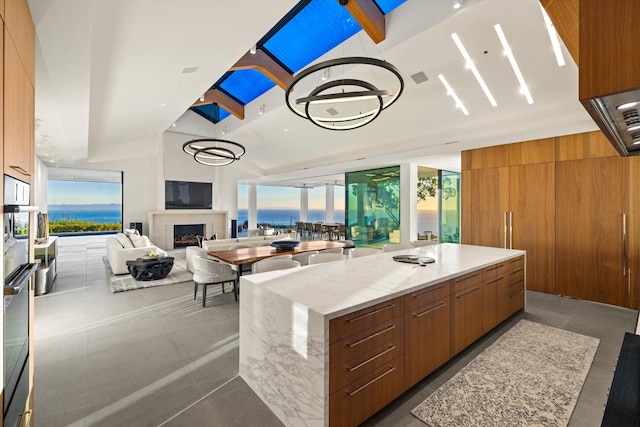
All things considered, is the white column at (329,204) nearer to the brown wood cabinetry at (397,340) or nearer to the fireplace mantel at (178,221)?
the fireplace mantel at (178,221)

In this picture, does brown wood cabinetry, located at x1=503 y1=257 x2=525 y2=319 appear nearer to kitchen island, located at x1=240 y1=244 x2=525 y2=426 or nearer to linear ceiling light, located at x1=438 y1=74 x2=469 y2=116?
kitchen island, located at x1=240 y1=244 x2=525 y2=426

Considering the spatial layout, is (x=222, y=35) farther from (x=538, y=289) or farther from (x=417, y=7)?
(x=538, y=289)

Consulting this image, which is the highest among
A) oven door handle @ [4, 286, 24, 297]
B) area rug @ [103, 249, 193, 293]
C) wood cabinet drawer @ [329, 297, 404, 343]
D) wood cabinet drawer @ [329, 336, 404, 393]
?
oven door handle @ [4, 286, 24, 297]

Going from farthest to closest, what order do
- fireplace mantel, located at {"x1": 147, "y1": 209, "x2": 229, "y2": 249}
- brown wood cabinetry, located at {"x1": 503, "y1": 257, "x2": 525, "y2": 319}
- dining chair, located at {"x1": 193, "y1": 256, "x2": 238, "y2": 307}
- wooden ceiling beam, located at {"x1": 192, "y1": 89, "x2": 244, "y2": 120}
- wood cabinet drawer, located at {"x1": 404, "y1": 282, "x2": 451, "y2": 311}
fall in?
fireplace mantel, located at {"x1": 147, "y1": 209, "x2": 229, "y2": 249}
wooden ceiling beam, located at {"x1": 192, "y1": 89, "x2": 244, "y2": 120}
dining chair, located at {"x1": 193, "y1": 256, "x2": 238, "y2": 307}
brown wood cabinetry, located at {"x1": 503, "y1": 257, "x2": 525, "y2": 319}
wood cabinet drawer, located at {"x1": 404, "y1": 282, "x2": 451, "y2": 311}

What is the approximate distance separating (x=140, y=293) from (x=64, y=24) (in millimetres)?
3915

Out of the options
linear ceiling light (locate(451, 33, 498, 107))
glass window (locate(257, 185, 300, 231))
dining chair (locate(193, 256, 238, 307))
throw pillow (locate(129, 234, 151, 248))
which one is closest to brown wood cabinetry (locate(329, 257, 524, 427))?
dining chair (locate(193, 256, 238, 307))

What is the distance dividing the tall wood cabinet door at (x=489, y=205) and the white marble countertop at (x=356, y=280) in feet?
8.17

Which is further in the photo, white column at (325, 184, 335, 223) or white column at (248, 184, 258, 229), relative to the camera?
white column at (325, 184, 335, 223)

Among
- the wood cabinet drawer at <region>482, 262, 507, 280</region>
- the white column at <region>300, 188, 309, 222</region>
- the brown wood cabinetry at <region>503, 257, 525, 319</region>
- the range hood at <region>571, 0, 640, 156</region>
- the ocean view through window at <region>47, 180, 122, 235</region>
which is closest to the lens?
the range hood at <region>571, 0, 640, 156</region>

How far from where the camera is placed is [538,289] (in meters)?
4.99

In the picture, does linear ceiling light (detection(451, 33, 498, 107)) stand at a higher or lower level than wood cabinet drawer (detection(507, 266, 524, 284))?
higher

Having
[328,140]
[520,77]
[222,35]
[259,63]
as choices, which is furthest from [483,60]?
[328,140]

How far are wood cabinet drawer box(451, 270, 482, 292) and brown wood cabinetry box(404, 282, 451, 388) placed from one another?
0.13m

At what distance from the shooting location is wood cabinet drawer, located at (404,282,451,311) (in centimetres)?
208
